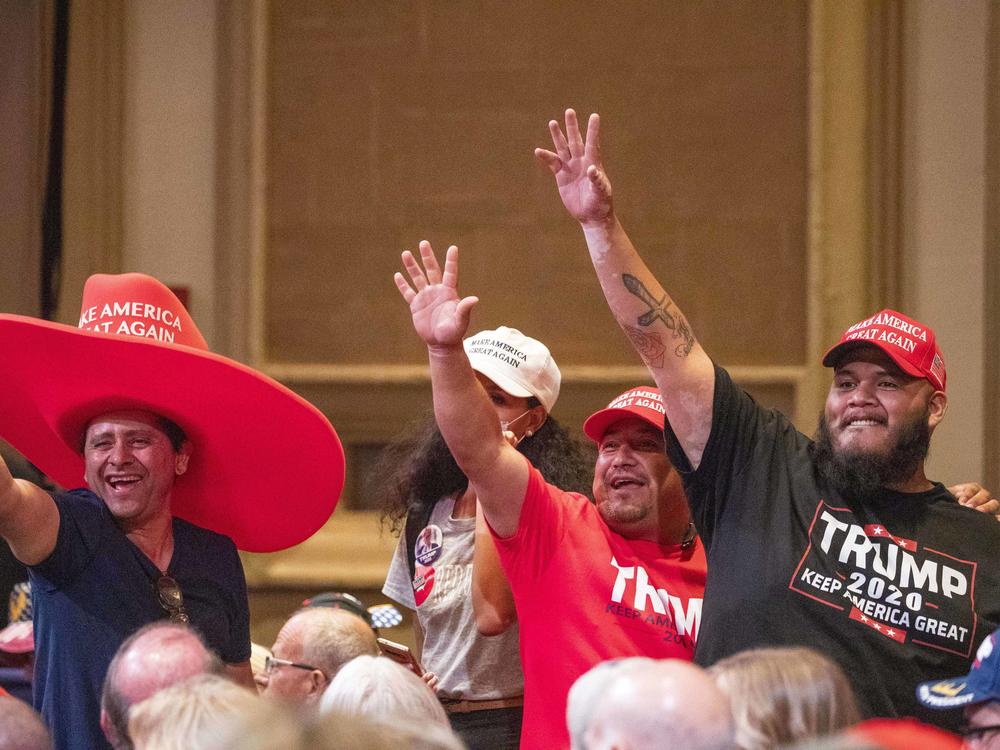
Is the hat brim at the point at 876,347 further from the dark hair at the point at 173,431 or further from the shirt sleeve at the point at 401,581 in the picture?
the dark hair at the point at 173,431

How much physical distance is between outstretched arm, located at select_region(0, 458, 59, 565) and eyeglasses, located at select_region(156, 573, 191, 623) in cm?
22

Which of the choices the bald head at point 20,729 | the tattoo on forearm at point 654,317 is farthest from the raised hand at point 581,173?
the bald head at point 20,729

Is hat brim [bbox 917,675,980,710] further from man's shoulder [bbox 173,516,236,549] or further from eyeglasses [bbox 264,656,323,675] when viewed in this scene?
man's shoulder [bbox 173,516,236,549]

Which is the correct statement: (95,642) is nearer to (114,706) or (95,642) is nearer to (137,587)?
(137,587)

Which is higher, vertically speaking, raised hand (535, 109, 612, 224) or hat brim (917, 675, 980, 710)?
raised hand (535, 109, 612, 224)

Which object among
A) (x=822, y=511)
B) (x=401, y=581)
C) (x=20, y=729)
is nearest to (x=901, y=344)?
(x=822, y=511)

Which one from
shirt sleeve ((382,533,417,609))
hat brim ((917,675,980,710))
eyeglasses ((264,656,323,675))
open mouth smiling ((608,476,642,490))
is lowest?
eyeglasses ((264,656,323,675))

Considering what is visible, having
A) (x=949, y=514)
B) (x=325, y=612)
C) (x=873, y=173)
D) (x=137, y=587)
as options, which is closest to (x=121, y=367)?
(x=137, y=587)

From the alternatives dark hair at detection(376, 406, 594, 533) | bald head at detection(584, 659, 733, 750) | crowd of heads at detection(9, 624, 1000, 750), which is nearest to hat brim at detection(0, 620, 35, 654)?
dark hair at detection(376, 406, 594, 533)

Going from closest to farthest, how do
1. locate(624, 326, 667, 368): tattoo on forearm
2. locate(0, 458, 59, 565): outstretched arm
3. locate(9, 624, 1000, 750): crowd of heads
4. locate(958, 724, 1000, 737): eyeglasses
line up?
locate(9, 624, 1000, 750): crowd of heads, locate(958, 724, 1000, 737): eyeglasses, locate(0, 458, 59, 565): outstretched arm, locate(624, 326, 667, 368): tattoo on forearm

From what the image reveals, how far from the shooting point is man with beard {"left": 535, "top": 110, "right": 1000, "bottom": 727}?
7.84 feet

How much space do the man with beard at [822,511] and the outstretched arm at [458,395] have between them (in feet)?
0.94

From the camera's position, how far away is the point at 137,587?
7.78ft

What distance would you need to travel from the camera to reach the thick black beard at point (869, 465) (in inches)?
101
